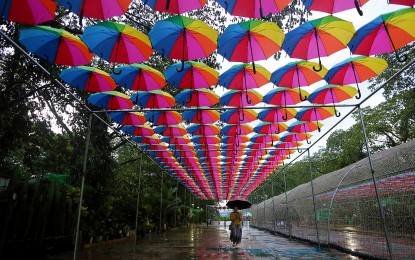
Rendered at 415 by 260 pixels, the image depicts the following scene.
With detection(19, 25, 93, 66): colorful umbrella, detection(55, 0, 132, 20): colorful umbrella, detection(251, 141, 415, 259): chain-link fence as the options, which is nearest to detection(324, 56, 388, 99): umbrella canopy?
detection(251, 141, 415, 259): chain-link fence

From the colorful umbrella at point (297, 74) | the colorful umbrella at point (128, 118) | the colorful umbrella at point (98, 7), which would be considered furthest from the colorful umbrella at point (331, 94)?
the colorful umbrella at point (98, 7)

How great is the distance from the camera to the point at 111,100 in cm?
744

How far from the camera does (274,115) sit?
845cm

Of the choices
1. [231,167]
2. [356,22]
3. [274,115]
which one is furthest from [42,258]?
[231,167]

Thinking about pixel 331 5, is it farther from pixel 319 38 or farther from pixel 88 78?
pixel 88 78

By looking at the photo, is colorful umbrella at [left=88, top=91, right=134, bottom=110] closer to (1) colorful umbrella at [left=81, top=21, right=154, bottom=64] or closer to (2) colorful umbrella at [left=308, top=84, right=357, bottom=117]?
(1) colorful umbrella at [left=81, top=21, right=154, bottom=64]

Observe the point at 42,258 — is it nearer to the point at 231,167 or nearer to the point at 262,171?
the point at 231,167

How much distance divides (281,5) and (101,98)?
16.4 ft

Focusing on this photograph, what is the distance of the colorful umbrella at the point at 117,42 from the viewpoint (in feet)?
15.7

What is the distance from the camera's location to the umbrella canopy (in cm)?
578

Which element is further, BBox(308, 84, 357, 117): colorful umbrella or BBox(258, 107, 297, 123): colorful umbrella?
BBox(258, 107, 297, 123): colorful umbrella

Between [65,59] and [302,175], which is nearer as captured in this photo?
[65,59]

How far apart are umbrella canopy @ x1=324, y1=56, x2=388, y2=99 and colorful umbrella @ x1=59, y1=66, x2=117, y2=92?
15.0 ft

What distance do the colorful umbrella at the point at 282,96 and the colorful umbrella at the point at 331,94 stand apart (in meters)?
0.38
